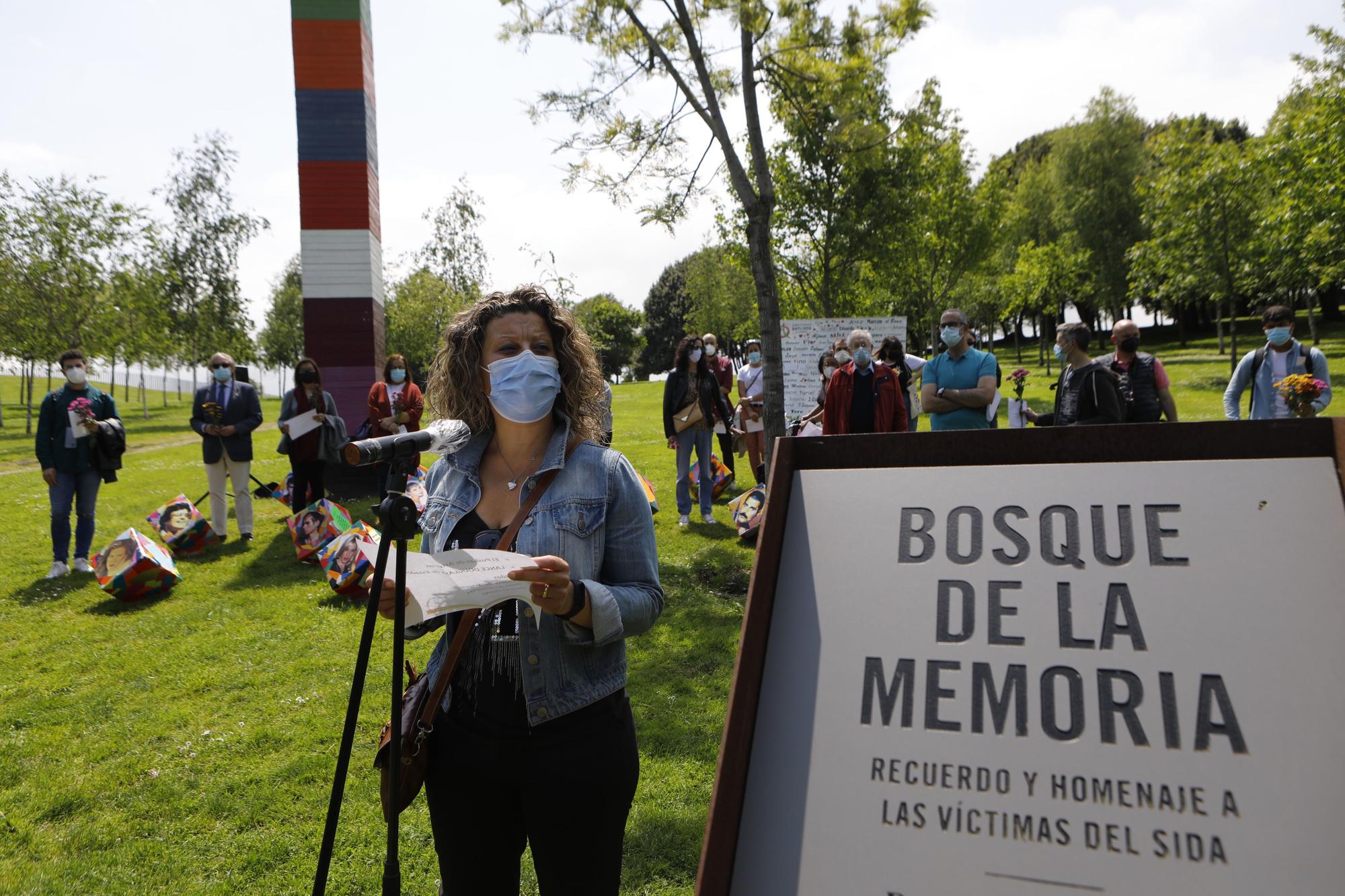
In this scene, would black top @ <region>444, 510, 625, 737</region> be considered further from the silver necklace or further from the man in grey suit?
the man in grey suit

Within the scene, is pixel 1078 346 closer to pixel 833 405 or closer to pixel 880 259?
pixel 833 405

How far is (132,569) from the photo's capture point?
25.2ft

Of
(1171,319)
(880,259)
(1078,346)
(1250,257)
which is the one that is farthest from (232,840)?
(1171,319)

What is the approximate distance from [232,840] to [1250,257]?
94.7 ft

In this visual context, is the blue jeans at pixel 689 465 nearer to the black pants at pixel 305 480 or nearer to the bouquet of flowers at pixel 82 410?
the black pants at pixel 305 480

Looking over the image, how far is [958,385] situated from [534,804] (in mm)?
5830

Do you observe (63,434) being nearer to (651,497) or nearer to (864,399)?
(651,497)

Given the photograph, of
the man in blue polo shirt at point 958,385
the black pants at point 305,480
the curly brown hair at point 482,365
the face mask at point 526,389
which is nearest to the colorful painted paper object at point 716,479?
the man in blue polo shirt at point 958,385

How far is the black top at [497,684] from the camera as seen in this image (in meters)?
2.04

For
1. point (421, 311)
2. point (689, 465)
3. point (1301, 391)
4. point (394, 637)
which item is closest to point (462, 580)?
point (394, 637)

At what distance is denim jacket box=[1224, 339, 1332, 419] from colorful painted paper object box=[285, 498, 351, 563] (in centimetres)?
883

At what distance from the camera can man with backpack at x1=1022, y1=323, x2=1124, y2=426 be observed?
6160mm

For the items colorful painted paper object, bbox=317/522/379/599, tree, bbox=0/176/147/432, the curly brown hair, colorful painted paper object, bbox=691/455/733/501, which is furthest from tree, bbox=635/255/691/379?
the curly brown hair

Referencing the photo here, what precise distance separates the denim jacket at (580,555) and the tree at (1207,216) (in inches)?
1015
